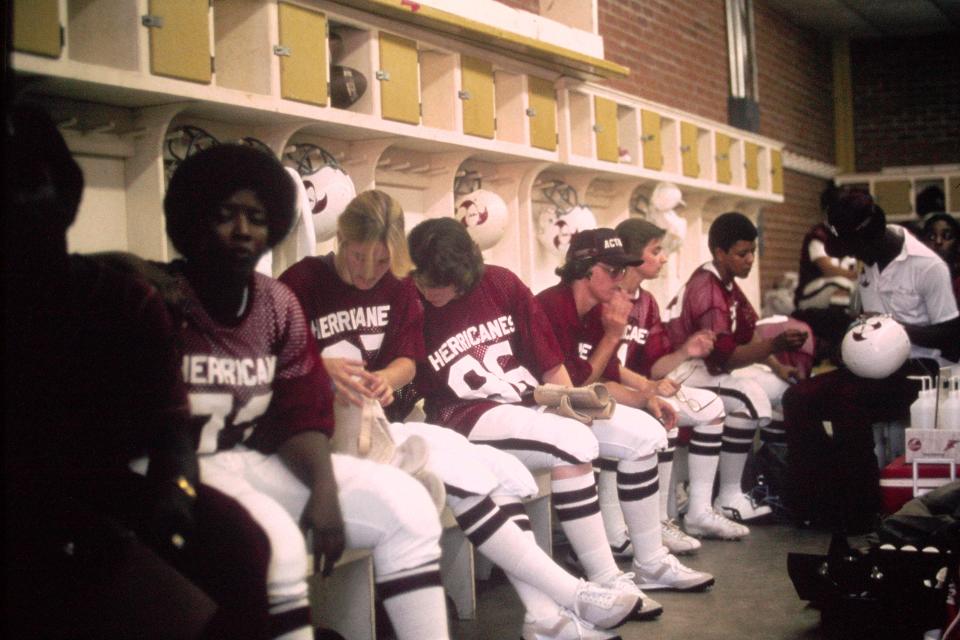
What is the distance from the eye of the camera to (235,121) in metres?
3.19

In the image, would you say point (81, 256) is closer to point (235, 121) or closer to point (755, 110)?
point (235, 121)

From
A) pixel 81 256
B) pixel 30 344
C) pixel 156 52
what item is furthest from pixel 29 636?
pixel 156 52

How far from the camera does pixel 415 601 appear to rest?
6.66ft

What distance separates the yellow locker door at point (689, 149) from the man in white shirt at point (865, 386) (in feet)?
5.79

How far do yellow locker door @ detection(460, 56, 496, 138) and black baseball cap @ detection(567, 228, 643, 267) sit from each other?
822 millimetres

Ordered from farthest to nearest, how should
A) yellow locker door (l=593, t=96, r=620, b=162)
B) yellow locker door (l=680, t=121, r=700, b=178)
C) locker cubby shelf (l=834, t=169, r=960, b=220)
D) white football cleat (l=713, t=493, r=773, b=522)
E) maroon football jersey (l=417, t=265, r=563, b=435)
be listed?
locker cubby shelf (l=834, t=169, r=960, b=220) → yellow locker door (l=680, t=121, r=700, b=178) → yellow locker door (l=593, t=96, r=620, b=162) → white football cleat (l=713, t=493, r=773, b=522) → maroon football jersey (l=417, t=265, r=563, b=435)

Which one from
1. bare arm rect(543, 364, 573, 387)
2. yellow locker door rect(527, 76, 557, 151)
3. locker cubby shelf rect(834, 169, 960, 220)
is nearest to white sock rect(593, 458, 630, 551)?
bare arm rect(543, 364, 573, 387)

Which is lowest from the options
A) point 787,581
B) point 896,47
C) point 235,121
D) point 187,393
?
point 787,581

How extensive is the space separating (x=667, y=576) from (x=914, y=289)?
5.66 ft

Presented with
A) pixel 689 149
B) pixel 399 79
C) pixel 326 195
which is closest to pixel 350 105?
pixel 399 79

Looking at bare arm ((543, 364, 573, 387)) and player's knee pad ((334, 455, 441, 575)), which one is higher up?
bare arm ((543, 364, 573, 387))

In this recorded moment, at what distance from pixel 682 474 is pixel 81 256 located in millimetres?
3290

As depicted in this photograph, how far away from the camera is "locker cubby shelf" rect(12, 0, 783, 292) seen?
258 cm

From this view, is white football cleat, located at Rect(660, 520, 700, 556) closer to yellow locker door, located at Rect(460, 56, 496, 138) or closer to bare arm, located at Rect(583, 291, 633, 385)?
bare arm, located at Rect(583, 291, 633, 385)
